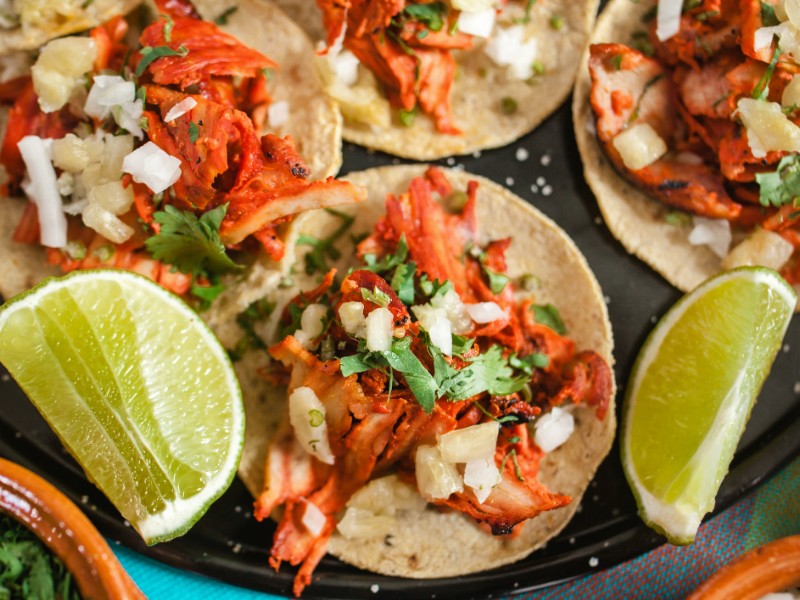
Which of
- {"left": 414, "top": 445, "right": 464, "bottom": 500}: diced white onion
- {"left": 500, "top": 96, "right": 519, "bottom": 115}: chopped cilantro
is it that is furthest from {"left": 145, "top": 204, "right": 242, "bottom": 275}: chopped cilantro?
{"left": 500, "top": 96, "right": 519, "bottom": 115}: chopped cilantro

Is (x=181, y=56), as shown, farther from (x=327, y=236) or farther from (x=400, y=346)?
(x=400, y=346)

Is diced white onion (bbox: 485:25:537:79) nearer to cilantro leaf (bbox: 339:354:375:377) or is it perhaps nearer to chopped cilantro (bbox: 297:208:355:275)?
chopped cilantro (bbox: 297:208:355:275)

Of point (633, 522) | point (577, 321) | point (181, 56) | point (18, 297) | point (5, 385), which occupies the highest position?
point (181, 56)

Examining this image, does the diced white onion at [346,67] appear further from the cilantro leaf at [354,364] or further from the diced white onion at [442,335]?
the cilantro leaf at [354,364]

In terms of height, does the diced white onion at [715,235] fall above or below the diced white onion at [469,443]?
above

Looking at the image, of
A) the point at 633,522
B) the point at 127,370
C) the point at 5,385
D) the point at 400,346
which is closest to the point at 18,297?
the point at 127,370

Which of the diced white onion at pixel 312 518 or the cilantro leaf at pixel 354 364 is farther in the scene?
the diced white onion at pixel 312 518

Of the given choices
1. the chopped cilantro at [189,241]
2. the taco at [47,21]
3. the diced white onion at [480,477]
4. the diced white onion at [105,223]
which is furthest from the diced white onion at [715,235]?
the taco at [47,21]
